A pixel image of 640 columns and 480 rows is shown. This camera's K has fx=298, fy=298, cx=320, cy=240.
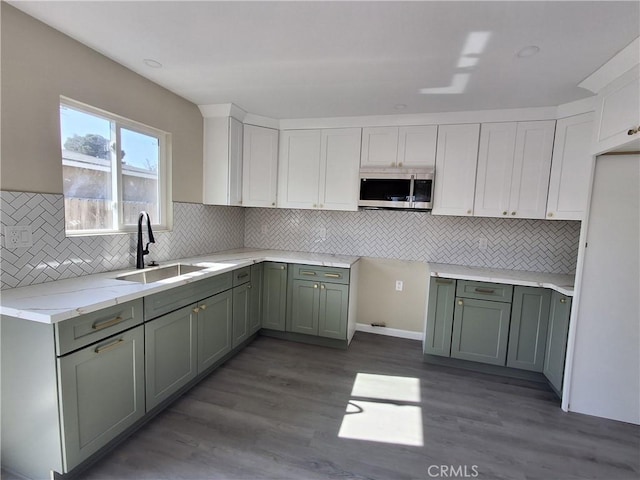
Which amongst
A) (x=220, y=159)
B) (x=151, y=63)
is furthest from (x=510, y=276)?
(x=151, y=63)

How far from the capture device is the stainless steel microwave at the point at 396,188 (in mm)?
2875

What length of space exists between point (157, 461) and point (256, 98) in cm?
273

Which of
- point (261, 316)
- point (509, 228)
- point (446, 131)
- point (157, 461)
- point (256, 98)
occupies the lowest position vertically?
point (157, 461)

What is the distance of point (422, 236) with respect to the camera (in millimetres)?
3305

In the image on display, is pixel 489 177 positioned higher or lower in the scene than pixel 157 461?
higher

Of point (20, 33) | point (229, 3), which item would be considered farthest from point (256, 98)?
point (20, 33)

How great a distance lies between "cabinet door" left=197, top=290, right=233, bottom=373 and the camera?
7.61ft

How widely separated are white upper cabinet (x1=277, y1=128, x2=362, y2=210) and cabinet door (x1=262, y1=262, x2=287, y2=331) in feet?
2.42

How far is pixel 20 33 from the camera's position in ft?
5.23

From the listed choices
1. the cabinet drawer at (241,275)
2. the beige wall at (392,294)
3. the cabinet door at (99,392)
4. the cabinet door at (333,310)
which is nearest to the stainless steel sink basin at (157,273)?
the cabinet drawer at (241,275)

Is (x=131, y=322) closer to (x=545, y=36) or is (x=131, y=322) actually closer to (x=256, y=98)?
(x=256, y=98)

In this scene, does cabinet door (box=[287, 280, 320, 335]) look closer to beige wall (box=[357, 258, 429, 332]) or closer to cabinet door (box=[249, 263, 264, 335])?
cabinet door (box=[249, 263, 264, 335])

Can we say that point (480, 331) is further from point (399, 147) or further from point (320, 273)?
point (399, 147)

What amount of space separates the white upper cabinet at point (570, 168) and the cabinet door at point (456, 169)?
0.63 metres
